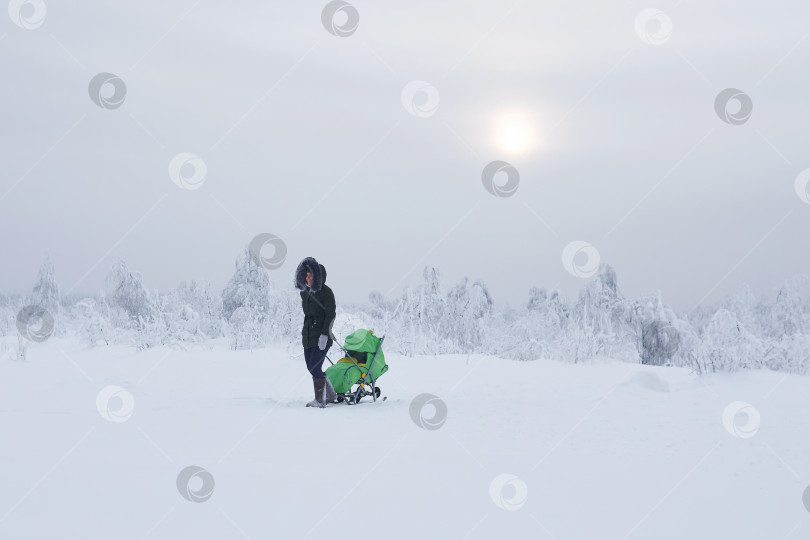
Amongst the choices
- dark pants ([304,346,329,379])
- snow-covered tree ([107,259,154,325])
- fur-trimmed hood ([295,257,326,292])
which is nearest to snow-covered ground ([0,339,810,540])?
dark pants ([304,346,329,379])

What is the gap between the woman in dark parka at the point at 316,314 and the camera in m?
8.49

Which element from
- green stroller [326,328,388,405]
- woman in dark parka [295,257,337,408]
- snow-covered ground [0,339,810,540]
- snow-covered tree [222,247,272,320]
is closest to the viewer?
snow-covered ground [0,339,810,540]

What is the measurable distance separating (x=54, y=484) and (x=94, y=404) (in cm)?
380

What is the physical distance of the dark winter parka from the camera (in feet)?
28.0

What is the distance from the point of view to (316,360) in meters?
8.44

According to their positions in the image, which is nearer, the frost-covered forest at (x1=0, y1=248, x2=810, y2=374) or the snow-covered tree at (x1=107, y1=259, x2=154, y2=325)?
the frost-covered forest at (x1=0, y1=248, x2=810, y2=374)

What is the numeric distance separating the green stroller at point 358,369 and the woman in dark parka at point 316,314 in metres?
0.15

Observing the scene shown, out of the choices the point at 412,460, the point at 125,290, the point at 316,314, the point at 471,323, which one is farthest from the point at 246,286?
the point at 412,460

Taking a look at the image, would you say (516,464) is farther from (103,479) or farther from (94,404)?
(94,404)

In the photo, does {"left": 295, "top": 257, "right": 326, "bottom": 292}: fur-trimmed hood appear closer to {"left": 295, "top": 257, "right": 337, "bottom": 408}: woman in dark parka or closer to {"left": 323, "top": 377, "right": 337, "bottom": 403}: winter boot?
{"left": 295, "top": 257, "right": 337, "bottom": 408}: woman in dark parka

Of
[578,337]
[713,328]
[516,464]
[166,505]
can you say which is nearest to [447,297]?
[578,337]

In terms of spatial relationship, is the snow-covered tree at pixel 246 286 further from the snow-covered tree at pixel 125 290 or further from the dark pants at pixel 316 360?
the dark pants at pixel 316 360

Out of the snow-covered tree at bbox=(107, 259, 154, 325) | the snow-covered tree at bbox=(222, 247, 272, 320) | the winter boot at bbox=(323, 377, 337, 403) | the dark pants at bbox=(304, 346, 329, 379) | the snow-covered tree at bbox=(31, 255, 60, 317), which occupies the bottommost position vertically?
the snow-covered tree at bbox=(31, 255, 60, 317)

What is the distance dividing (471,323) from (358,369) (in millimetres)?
14245
